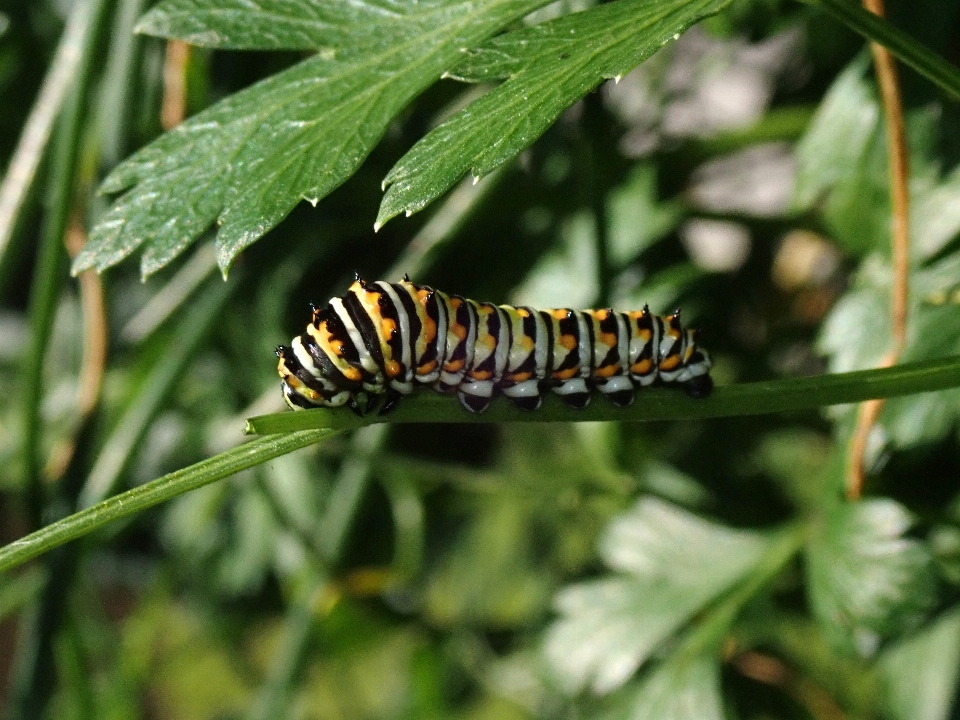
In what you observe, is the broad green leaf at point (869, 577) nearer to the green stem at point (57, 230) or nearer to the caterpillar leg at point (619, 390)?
the caterpillar leg at point (619, 390)

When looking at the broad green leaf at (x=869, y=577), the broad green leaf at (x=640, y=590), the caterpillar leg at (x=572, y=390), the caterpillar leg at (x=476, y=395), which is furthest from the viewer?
the broad green leaf at (x=640, y=590)

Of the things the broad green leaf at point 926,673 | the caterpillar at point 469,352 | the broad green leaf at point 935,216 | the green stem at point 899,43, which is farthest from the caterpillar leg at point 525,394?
the broad green leaf at point 926,673

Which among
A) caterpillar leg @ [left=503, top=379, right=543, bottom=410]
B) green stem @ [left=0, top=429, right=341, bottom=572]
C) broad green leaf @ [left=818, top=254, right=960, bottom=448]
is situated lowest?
broad green leaf @ [left=818, top=254, right=960, bottom=448]

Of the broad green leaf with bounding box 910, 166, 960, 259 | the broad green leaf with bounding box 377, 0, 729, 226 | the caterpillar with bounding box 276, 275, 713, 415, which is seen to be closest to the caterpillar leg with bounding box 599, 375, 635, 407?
the caterpillar with bounding box 276, 275, 713, 415

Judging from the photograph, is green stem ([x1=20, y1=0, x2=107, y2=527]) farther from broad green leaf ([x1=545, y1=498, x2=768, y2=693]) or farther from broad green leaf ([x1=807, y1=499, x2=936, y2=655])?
broad green leaf ([x1=807, y1=499, x2=936, y2=655])

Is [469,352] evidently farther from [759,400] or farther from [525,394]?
[759,400]

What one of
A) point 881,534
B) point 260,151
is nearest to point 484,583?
point 881,534
